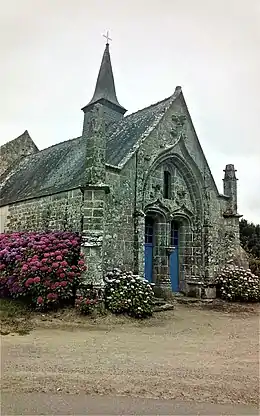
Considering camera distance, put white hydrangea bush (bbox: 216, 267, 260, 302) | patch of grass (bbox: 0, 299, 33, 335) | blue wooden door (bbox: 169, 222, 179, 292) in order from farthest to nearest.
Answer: blue wooden door (bbox: 169, 222, 179, 292) → white hydrangea bush (bbox: 216, 267, 260, 302) → patch of grass (bbox: 0, 299, 33, 335)

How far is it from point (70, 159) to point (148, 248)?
5.40m

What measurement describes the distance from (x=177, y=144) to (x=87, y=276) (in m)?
7.23

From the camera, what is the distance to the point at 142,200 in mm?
13094

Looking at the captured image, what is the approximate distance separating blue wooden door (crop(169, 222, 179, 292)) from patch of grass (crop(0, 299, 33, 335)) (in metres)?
6.58

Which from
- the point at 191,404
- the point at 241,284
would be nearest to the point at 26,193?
the point at 241,284

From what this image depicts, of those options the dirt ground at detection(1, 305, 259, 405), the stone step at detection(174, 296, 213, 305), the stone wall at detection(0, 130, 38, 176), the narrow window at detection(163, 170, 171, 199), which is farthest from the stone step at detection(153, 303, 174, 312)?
the stone wall at detection(0, 130, 38, 176)

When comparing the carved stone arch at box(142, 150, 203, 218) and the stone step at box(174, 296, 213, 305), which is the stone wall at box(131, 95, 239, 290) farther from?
the stone step at box(174, 296, 213, 305)

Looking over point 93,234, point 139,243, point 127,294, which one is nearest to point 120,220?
point 139,243

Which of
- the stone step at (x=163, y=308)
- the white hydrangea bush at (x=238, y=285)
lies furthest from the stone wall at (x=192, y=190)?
the stone step at (x=163, y=308)

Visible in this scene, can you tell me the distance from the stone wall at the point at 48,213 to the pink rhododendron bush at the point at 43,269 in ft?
3.62

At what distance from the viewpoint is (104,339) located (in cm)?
758

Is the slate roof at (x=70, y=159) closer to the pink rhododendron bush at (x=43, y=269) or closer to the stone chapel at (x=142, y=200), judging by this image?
the stone chapel at (x=142, y=200)

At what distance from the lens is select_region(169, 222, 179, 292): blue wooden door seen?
1512cm

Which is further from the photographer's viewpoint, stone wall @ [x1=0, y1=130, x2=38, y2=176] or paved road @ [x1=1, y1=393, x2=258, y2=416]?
stone wall @ [x1=0, y1=130, x2=38, y2=176]
